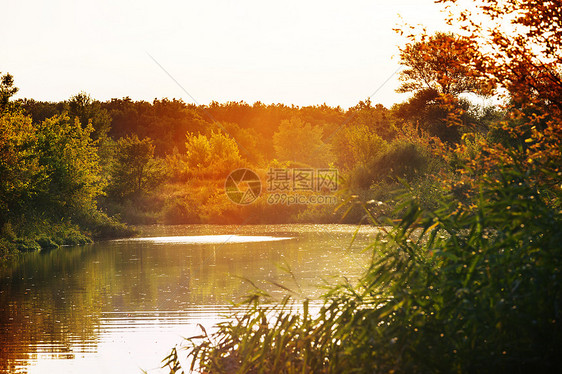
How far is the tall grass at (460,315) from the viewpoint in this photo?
5.35 metres

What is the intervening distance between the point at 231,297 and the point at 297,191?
30.8 m

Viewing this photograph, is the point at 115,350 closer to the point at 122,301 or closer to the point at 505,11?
the point at 122,301

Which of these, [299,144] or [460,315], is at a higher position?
[299,144]

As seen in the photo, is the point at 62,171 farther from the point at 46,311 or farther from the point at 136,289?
the point at 46,311

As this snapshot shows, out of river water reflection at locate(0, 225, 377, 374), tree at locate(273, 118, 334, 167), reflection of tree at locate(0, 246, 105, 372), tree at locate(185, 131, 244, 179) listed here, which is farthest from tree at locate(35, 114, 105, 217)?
tree at locate(273, 118, 334, 167)

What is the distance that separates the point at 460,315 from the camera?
6.00m

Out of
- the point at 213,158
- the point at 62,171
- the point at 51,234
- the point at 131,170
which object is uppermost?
the point at 213,158

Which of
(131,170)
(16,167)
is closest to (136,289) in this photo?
(16,167)

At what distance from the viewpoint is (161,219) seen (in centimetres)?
4669

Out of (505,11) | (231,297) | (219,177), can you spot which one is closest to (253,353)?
(505,11)

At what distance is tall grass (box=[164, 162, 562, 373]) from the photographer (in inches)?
211

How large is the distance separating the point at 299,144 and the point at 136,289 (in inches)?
2448

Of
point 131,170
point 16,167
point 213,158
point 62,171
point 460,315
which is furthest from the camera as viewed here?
point 213,158

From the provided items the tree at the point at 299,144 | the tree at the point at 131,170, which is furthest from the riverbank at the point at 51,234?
the tree at the point at 299,144
